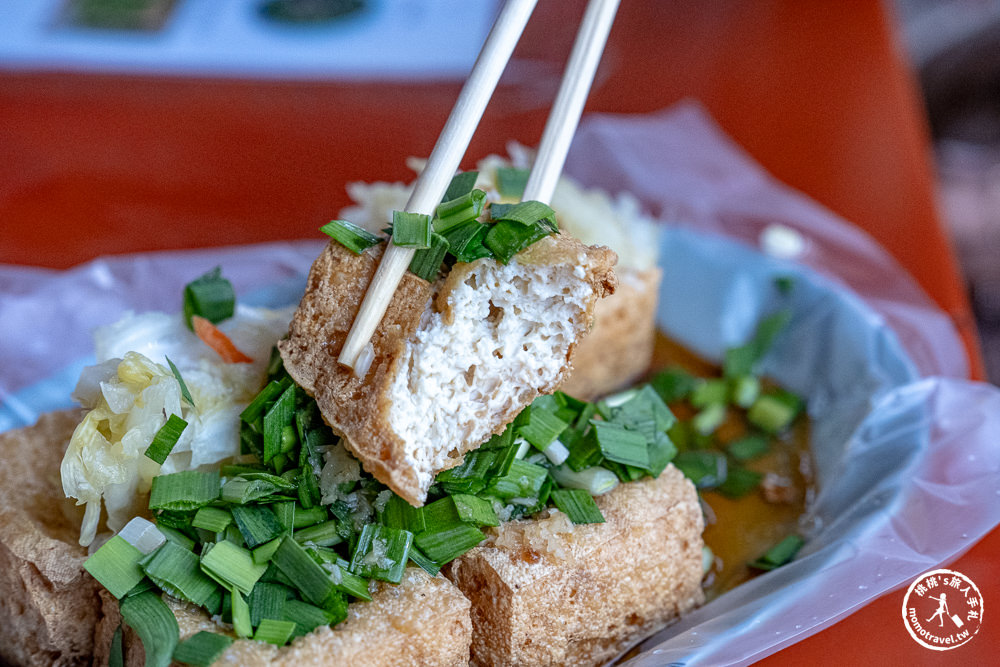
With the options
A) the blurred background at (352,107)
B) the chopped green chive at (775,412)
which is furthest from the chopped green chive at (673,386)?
the blurred background at (352,107)

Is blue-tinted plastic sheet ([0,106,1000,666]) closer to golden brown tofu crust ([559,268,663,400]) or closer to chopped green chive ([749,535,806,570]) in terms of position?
chopped green chive ([749,535,806,570])

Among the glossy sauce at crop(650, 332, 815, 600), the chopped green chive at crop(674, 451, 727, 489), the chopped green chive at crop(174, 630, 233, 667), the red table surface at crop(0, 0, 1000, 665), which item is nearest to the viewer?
the chopped green chive at crop(174, 630, 233, 667)

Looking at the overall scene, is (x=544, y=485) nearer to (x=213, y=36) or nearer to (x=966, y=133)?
(x=213, y=36)

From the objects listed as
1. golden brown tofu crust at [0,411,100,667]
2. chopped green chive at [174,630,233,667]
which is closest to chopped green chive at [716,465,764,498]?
chopped green chive at [174,630,233,667]

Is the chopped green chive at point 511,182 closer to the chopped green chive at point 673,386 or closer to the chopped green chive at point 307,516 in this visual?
the chopped green chive at point 673,386

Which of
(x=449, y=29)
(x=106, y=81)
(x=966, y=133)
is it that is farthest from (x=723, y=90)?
(x=106, y=81)

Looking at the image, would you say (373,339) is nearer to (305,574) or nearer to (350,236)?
(350,236)

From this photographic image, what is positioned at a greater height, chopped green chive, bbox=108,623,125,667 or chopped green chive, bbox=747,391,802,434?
chopped green chive, bbox=747,391,802,434

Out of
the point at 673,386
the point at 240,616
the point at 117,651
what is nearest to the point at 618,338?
the point at 673,386
